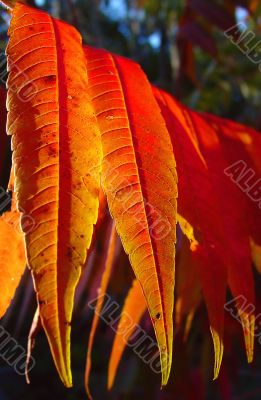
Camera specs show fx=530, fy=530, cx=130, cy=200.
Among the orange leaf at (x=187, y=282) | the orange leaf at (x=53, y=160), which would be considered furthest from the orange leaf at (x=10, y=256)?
the orange leaf at (x=187, y=282)

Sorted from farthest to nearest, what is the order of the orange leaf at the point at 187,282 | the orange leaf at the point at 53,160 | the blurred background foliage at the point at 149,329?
the blurred background foliage at the point at 149,329 → the orange leaf at the point at 187,282 → the orange leaf at the point at 53,160

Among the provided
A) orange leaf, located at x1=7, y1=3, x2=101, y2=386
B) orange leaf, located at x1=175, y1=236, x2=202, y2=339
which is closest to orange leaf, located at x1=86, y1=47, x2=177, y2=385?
orange leaf, located at x1=7, y1=3, x2=101, y2=386

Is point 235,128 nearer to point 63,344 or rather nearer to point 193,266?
point 193,266

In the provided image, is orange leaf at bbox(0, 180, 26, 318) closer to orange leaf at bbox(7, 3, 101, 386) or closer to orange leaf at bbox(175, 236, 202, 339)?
orange leaf at bbox(7, 3, 101, 386)

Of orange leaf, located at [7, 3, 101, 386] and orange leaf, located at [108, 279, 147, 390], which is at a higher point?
orange leaf, located at [7, 3, 101, 386]

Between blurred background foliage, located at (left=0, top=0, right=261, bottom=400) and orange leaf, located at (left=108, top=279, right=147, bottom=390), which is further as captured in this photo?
blurred background foliage, located at (left=0, top=0, right=261, bottom=400)

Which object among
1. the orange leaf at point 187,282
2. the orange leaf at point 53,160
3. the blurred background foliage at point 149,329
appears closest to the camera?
the orange leaf at point 53,160

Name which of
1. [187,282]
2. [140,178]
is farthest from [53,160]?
[187,282]

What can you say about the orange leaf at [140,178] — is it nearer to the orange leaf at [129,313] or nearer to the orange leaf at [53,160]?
the orange leaf at [53,160]
